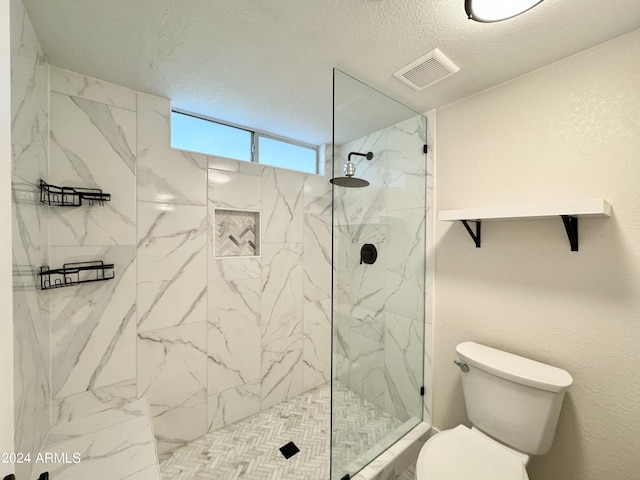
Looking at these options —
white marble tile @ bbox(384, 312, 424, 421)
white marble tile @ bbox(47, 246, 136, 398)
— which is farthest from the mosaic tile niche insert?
white marble tile @ bbox(384, 312, 424, 421)

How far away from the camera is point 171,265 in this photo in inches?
66.8

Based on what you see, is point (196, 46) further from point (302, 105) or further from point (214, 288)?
point (214, 288)

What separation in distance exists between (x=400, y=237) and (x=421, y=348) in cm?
84

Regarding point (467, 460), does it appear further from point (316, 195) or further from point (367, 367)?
point (316, 195)

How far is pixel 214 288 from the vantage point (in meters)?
1.86

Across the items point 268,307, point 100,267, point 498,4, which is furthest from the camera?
point 268,307

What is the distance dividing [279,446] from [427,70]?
253cm

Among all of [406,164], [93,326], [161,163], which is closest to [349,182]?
A: [406,164]

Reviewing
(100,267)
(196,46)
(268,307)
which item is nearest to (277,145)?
(196,46)

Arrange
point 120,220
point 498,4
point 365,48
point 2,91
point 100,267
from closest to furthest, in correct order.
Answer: point 2,91 < point 498,4 < point 365,48 < point 100,267 < point 120,220

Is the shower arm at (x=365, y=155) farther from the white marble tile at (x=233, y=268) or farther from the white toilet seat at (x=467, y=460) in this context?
the white toilet seat at (x=467, y=460)

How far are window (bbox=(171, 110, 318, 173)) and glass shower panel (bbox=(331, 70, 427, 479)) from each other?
39.5 inches

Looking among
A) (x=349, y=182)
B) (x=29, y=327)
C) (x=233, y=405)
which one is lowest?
(x=233, y=405)

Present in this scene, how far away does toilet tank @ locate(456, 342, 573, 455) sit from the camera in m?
1.15
